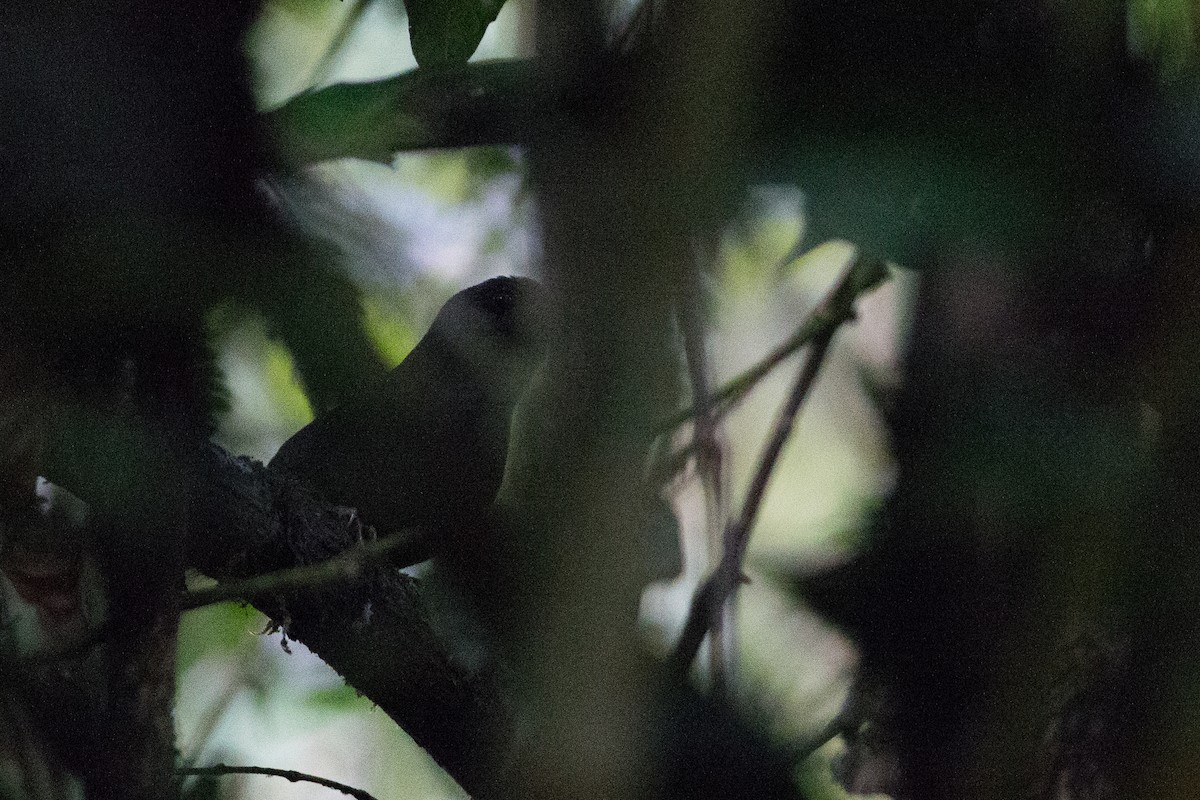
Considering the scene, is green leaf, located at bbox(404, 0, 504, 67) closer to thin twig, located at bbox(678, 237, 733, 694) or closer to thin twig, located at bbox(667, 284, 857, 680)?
thin twig, located at bbox(678, 237, 733, 694)

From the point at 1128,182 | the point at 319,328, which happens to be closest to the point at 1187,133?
the point at 1128,182

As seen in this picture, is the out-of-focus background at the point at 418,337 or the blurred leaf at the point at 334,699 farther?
the blurred leaf at the point at 334,699

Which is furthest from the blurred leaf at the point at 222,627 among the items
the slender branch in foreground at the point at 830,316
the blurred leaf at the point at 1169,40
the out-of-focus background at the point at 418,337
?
the blurred leaf at the point at 1169,40

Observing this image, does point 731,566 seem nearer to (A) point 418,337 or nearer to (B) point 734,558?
(B) point 734,558

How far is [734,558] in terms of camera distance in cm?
124

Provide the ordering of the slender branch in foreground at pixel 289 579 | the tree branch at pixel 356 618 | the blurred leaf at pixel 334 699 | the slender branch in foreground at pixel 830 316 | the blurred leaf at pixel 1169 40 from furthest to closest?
the blurred leaf at pixel 334 699
the tree branch at pixel 356 618
the slender branch in foreground at pixel 830 316
the blurred leaf at pixel 1169 40
the slender branch in foreground at pixel 289 579

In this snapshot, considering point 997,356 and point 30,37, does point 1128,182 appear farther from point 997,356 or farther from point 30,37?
point 30,37

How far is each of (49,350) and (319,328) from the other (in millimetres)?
223

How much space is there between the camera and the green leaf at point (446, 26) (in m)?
1.29

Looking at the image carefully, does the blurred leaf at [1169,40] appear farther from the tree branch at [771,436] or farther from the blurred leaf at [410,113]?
the blurred leaf at [410,113]

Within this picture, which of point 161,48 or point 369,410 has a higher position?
point 369,410

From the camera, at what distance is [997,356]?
1579mm

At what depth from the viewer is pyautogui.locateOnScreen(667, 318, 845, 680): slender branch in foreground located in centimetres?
118

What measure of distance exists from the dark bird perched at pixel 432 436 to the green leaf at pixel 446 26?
1.11 meters
